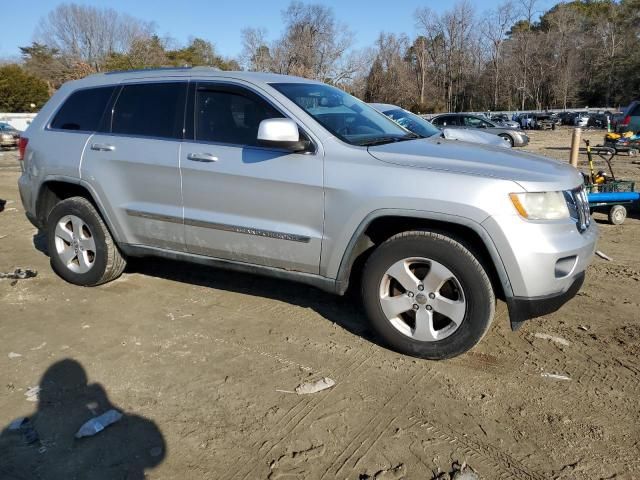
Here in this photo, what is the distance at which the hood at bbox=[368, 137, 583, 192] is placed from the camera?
3.22 meters

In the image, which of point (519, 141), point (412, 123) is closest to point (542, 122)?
point (519, 141)

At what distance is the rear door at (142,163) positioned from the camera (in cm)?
421

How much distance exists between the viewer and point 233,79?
4.11 m

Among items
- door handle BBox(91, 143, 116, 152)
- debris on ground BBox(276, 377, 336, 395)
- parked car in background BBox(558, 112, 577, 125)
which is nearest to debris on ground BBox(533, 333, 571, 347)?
debris on ground BBox(276, 377, 336, 395)

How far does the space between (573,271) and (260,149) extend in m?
2.17

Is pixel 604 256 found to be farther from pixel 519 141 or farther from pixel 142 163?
pixel 519 141

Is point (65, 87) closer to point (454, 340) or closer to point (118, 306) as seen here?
point (118, 306)

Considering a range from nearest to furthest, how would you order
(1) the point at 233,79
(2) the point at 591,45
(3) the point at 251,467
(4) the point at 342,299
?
(3) the point at 251,467
(1) the point at 233,79
(4) the point at 342,299
(2) the point at 591,45

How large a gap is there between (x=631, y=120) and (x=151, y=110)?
15045 mm

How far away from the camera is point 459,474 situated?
2490mm

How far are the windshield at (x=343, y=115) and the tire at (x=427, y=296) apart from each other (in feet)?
2.86

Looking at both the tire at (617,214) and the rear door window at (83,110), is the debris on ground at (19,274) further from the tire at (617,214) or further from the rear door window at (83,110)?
the tire at (617,214)

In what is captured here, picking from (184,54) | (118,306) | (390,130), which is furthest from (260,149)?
(184,54)

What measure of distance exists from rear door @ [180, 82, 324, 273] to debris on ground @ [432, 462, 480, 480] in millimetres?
1620
